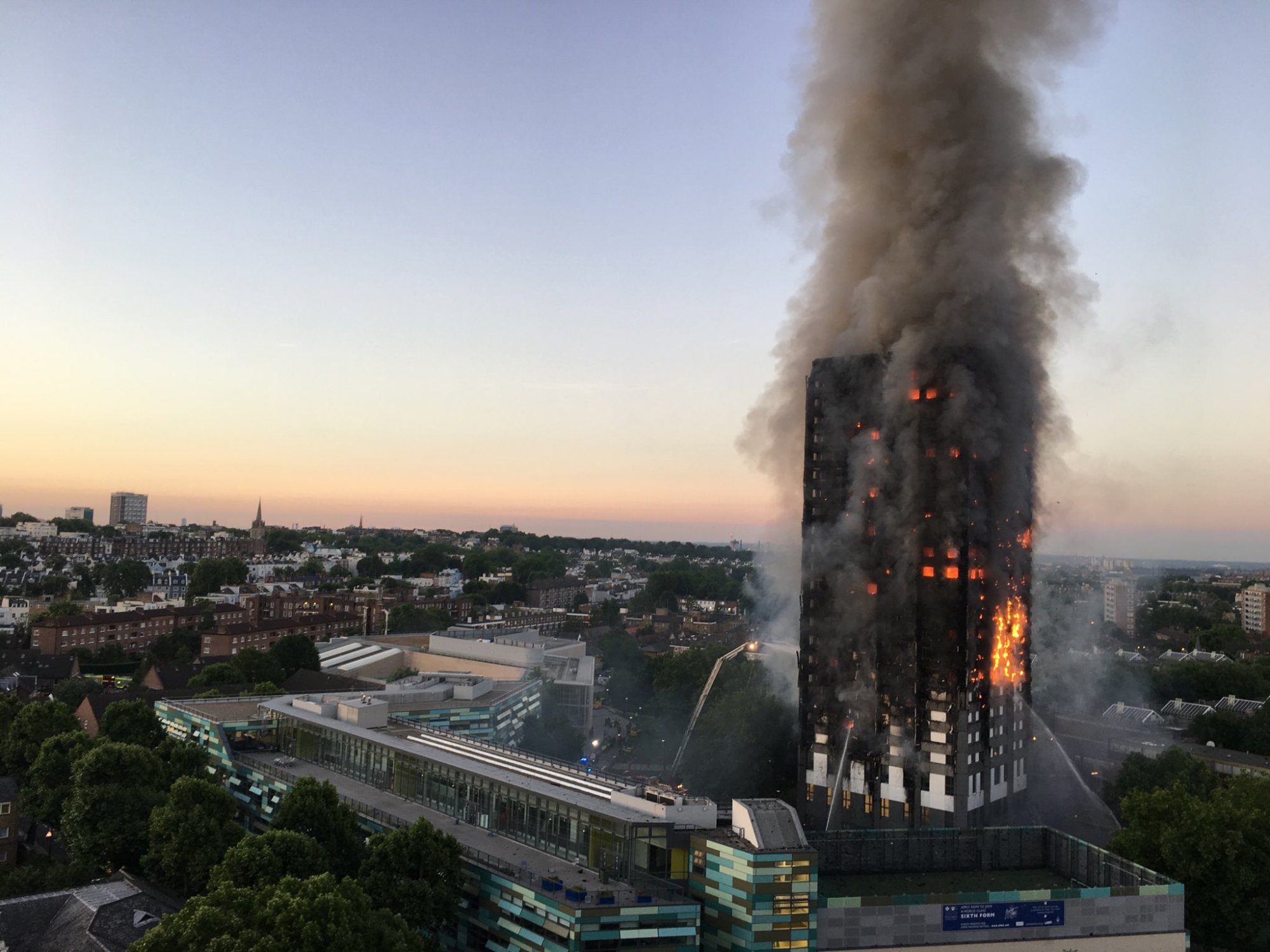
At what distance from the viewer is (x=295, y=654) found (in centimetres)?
8269

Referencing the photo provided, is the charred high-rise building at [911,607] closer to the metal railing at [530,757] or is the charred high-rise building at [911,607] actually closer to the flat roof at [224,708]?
the metal railing at [530,757]

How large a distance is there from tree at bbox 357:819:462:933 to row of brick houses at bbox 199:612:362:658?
58524 millimetres

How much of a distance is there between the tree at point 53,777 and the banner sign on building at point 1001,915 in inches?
1418

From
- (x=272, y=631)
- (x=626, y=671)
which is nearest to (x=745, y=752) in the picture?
(x=626, y=671)

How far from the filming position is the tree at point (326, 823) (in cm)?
3375

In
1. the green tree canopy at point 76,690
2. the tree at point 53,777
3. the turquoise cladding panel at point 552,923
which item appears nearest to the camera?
the turquoise cladding panel at point 552,923

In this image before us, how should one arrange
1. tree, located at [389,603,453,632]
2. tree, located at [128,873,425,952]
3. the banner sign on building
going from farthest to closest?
tree, located at [389,603,453,632]
the banner sign on building
tree, located at [128,873,425,952]

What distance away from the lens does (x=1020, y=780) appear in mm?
52656

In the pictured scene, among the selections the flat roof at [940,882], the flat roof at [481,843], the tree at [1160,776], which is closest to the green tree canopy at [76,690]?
the flat roof at [481,843]

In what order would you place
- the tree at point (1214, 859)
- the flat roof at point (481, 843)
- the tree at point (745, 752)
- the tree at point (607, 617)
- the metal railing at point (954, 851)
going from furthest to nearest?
the tree at point (607, 617) → the tree at point (745, 752) → the metal railing at point (954, 851) → the tree at point (1214, 859) → the flat roof at point (481, 843)

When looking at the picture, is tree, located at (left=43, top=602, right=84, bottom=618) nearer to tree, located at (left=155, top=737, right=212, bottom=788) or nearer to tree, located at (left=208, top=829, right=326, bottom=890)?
tree, located at (left=155, top=737, right=212, bottom=788)

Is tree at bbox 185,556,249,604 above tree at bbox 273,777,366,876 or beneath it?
above

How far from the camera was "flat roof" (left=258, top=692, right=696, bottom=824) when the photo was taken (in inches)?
1282

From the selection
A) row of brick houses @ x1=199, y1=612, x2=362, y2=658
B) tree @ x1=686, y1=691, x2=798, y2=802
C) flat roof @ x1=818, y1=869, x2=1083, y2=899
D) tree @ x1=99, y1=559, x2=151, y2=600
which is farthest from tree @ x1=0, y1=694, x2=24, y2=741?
tree @ x1=99, y1=559, x2=151, y2=600
